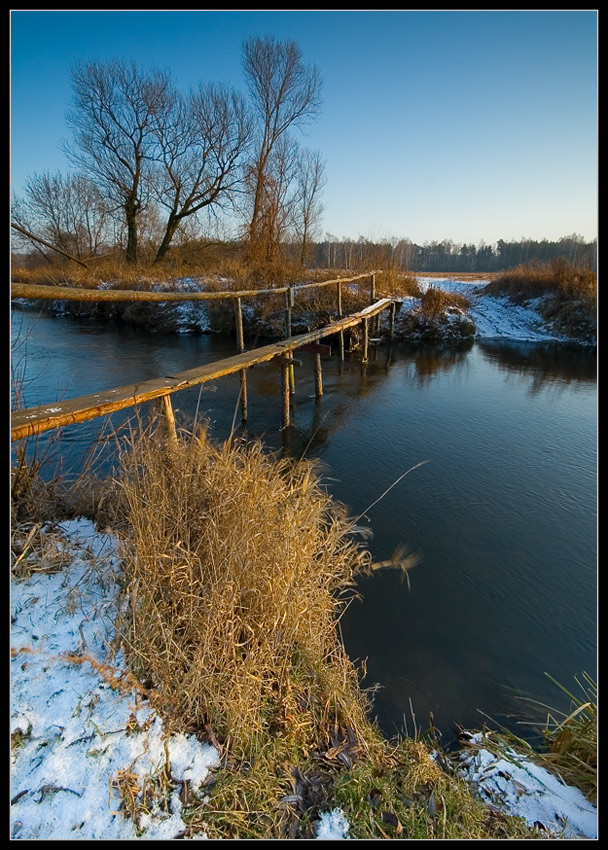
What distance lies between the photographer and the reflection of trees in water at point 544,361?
11.4 metres

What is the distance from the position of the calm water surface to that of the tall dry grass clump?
0.75 m

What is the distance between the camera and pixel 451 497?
208 inches

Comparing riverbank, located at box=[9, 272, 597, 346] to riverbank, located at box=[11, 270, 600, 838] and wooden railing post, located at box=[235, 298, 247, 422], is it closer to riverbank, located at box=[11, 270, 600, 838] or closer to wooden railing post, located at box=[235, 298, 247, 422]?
wooden railing post, located at box=[235, 298, 247, 422]

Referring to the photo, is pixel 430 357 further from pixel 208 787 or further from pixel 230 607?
pixel 208 787

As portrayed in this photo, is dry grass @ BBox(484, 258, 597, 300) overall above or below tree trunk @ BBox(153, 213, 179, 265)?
below

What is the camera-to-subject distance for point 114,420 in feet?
23.6

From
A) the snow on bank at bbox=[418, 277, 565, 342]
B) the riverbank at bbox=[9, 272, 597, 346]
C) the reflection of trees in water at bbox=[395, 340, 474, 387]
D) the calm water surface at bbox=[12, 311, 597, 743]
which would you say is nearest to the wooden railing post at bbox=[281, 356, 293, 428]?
the calm water surface at bbox=[12, 311, 597, 743]

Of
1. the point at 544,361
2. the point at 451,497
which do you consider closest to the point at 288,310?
the point at 451,497

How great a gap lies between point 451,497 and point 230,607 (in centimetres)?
390

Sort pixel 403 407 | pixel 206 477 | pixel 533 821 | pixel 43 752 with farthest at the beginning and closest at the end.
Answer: pixel 403 407 → pixel 206 477 → pixel 533 821 → pixel 43 752

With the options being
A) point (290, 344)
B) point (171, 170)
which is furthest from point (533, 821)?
point (171, 170)

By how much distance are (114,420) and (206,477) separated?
5365mm

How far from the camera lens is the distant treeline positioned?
20703 mm

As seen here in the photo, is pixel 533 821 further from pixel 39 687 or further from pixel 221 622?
pixel 39 687
